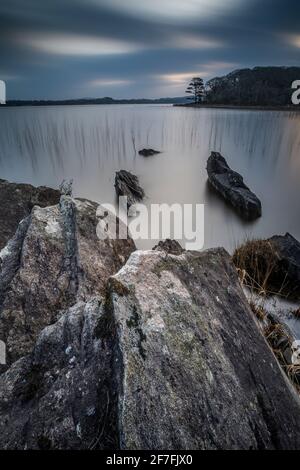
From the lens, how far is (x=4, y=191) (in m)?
7.59

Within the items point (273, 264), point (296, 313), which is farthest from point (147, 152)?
point (296, 313)

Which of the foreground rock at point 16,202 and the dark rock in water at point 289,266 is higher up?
the foreground rock at point 16,202

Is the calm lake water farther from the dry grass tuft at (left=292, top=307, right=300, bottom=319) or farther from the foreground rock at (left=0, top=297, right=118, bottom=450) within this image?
the foreground rock at (left=0, top=297, right=118, bottom=450)

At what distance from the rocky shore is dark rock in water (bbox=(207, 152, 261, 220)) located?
9.23m

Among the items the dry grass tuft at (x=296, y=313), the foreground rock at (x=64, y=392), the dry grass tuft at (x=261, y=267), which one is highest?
the foreground rock at (x=64, y=392)

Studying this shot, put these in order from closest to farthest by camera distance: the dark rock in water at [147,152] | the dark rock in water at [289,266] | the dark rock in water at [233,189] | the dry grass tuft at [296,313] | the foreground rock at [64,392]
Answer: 1. the foreground rock at [64,392]
2. the dry grass tuft at [296,313]
3. the dark rock in water at [289,266]
4. the dark rock in water at [233,189]
5. the dark rock in water at [147,152]

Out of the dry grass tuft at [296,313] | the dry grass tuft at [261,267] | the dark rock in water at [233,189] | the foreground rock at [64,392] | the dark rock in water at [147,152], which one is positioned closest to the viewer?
the foreground rock at [64,392]

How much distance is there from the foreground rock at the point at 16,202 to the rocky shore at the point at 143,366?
2715 mm

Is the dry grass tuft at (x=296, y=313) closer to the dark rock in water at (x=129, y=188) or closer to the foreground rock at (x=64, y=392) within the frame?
the foreground rock at (x=64, y=392)

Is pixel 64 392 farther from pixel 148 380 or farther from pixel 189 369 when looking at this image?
pixel 189 369

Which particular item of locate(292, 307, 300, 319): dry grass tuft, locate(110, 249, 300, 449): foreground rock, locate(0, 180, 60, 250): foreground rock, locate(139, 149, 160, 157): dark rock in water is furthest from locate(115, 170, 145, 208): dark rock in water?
locate(139, 149, 160, 157): dark rock in water

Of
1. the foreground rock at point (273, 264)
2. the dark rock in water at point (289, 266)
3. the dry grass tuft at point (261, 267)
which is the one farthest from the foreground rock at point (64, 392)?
the dark rock in water at point (289, 266)

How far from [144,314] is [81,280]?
5.42 ft

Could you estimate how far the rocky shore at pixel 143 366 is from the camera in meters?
2.22
